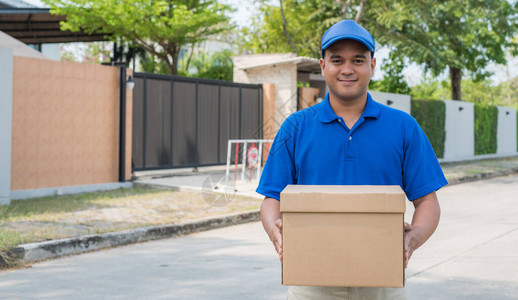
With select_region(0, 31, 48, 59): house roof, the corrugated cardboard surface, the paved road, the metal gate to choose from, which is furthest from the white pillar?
the metal gate

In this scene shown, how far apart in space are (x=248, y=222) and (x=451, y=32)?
750 inches

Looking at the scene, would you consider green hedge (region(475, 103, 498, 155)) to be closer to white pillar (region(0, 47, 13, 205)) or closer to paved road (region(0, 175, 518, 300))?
paved road (region(0, 175, 518, 300))

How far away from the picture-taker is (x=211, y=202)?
11703 millimetres

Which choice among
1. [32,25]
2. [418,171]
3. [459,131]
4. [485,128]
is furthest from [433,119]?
[418,171]

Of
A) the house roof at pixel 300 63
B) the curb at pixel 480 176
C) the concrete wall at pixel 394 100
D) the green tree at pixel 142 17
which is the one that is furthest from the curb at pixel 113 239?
the green tree at pixel 142 17

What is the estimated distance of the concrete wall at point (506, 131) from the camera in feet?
104

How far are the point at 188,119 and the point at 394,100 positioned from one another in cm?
908

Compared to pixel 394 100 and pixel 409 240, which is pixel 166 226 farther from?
Answer: pixel 394 100

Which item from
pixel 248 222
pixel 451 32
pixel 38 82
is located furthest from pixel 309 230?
pixel 451 32

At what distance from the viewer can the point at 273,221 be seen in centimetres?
248

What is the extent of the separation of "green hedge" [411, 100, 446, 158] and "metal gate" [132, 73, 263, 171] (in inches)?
293

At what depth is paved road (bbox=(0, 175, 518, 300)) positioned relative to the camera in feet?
18.8

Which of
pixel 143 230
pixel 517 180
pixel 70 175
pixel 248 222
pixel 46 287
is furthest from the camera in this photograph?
pixel 517 180

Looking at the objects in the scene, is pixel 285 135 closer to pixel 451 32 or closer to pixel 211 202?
pixel 211 202
